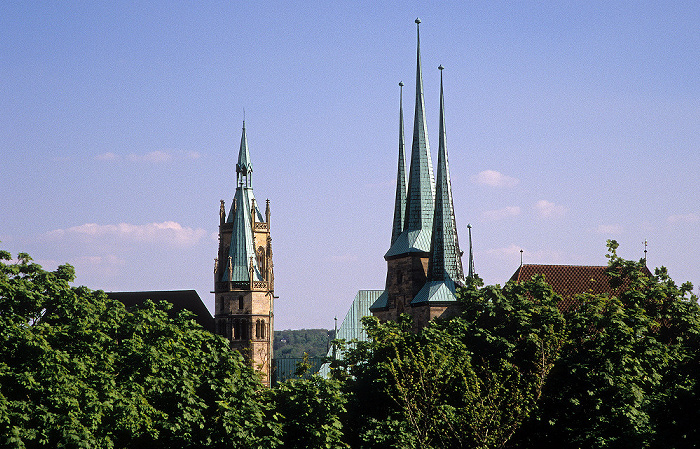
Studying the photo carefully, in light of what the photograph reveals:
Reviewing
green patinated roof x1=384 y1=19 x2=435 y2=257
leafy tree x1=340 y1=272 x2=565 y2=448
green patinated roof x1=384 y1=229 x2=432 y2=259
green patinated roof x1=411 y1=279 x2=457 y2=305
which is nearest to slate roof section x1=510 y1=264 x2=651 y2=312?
green patinated roof x1=411 y1=279 x2=457 y2=305

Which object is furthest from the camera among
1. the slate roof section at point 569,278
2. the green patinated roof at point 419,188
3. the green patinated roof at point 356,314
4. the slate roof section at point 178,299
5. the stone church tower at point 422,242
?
the green patinated roof at point 356,314

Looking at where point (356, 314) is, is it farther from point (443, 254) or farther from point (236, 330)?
point (443, 254)

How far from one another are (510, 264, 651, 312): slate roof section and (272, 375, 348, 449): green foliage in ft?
68.0

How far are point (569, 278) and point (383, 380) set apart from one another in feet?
71.2

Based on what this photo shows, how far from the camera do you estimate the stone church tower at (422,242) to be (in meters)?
68.4

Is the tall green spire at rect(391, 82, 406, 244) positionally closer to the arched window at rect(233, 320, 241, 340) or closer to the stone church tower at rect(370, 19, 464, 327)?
the stone church tower at rect(370, 19, 464, 327)

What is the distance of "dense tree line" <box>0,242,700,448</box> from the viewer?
40.1 meters

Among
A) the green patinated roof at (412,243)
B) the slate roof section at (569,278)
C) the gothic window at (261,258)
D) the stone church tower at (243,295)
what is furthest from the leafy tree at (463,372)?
the gothic window at (261,258)

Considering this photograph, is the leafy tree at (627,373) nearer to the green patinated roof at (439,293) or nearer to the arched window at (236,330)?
the green patinated roof at (439,293)

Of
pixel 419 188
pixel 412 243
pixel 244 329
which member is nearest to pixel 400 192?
pixel 419 188

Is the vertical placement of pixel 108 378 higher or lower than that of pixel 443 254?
lower

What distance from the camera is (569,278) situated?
62.4 meters

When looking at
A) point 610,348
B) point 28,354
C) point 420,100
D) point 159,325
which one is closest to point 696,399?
point 610,348

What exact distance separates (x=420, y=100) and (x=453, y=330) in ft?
97.7
